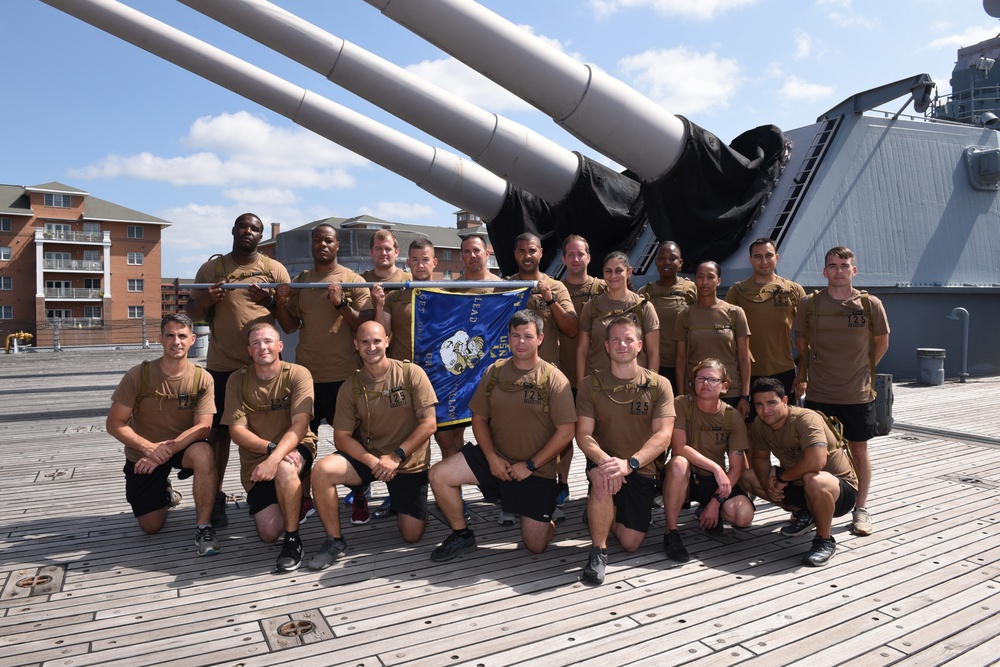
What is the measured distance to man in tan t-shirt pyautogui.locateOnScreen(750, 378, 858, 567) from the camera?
3512 millimetres

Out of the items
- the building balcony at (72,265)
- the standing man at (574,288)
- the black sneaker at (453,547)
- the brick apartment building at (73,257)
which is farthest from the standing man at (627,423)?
the building balcony at (72,265)

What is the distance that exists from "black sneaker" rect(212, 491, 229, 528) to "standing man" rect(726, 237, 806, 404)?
328 centimetres

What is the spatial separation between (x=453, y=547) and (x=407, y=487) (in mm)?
402

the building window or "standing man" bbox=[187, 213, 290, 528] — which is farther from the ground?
the building window

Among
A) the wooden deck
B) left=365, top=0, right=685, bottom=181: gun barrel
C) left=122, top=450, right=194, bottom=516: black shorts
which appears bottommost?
the wooden deck

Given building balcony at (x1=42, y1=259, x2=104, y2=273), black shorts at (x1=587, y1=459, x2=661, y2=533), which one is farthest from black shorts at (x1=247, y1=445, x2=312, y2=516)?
building balcony at (x1=42, y1=259, x2=104, y2=273)

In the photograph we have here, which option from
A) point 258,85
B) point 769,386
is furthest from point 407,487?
point 258,85

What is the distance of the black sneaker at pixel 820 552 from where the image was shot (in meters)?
3.44

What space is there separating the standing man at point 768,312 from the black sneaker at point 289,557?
285 centimetres

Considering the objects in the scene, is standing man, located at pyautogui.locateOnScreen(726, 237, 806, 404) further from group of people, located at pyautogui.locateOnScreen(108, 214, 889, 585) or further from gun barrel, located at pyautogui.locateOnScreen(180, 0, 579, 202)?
gun barrel, located at pyautogui.locateOnScreen(180, 0, 579, 202)

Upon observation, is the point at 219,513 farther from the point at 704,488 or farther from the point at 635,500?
the point at 704,488

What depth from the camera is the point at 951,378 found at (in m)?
10.9

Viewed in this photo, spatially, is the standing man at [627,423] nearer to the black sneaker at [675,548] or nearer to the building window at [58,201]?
the black sneaker at [675,548]

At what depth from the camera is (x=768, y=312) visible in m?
4.61
